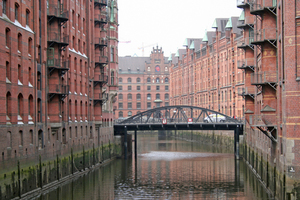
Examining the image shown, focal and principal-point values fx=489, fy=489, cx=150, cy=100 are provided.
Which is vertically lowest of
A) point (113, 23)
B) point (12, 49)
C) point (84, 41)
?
point (12, 49)

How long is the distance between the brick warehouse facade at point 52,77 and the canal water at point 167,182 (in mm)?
3390

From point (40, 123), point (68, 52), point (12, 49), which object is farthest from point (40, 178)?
point (68, 52)

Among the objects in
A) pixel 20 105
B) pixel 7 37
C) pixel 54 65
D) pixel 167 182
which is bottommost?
pixel 167 182

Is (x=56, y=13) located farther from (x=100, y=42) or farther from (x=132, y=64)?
(x=132, y=64)

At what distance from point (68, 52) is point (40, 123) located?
365 inches

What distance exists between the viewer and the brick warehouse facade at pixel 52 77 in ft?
97.0

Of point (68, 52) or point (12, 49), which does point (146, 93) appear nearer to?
point (68, 52)

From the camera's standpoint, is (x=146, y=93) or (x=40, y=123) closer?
(x=40, y=123)

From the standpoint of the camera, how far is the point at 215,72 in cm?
8569

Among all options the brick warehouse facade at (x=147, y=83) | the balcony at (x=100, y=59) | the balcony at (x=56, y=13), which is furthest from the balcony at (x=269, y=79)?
the brick warehouse facade at (x=147, y=83)

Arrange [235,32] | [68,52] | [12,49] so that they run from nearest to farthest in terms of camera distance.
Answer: [12,49]
[68,52]
[235,32]

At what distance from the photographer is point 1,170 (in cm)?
2708

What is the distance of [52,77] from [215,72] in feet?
168

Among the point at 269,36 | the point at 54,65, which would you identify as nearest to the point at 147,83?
the point at 54,65
